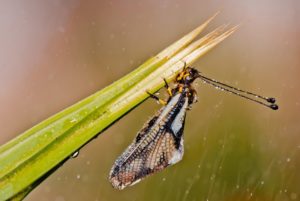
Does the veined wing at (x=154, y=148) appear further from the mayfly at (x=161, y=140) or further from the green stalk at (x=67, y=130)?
the green stalk at (x=67, y=130)

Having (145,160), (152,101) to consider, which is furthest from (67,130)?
(152,101)

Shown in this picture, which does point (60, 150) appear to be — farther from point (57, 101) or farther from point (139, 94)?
point (57, 101)

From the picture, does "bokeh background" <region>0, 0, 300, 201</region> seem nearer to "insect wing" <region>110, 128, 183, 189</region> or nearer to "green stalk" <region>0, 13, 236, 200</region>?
"insect wing" <region>110, 128, 183, 189</region>

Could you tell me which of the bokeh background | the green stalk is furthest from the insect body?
the bokeh background

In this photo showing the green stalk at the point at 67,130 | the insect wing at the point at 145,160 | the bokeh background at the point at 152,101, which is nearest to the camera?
the green stalk at the point at 67,130

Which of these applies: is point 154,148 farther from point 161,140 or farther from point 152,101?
point 152,101

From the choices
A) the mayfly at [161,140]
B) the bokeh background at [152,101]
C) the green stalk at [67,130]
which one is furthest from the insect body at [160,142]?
the bokeh background at [152,101]
